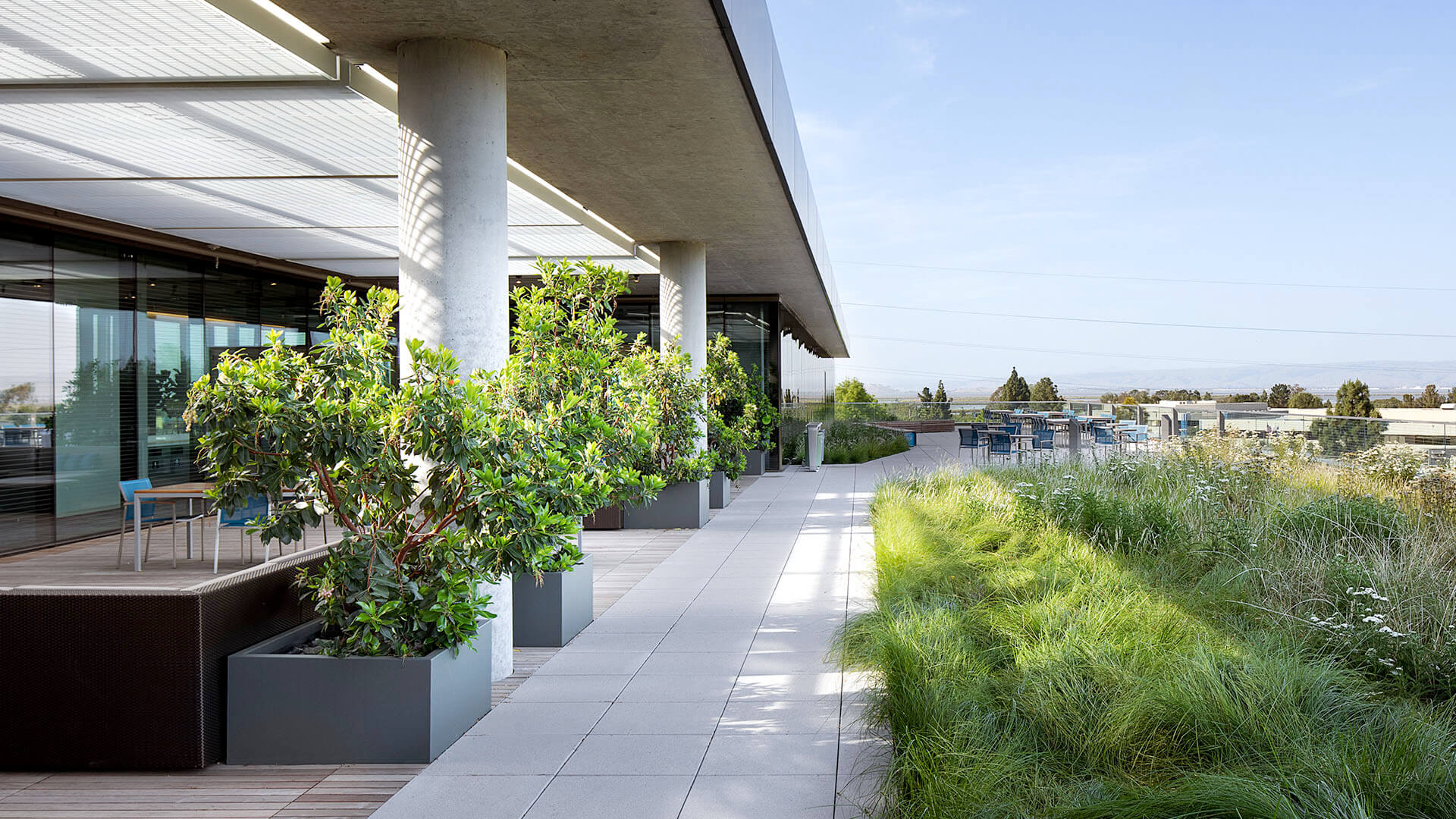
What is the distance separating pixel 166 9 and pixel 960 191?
81.4m

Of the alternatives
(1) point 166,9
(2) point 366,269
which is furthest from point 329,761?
(2) point 366,269

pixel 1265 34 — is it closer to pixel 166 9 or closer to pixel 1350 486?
pixel 1350 486

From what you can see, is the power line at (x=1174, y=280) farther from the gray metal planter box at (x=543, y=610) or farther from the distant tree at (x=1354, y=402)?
the gray metal planter box at (x=543, y=610)

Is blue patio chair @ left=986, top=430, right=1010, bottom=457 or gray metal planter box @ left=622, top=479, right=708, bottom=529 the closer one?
gray metal planter box @ left=622, top=479, right=708, bottom=529

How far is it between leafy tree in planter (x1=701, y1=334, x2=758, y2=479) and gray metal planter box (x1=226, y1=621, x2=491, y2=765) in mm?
6952

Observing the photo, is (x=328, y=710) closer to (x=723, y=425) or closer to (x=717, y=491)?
(x=723, y=425)

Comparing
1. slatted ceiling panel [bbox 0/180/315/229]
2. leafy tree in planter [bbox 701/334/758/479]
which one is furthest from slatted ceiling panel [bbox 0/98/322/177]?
leafy tree in planter [bbox 701/334/758/479]

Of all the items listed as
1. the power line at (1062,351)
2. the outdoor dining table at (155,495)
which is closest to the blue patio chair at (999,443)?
the outdoor dining table at (155,495)

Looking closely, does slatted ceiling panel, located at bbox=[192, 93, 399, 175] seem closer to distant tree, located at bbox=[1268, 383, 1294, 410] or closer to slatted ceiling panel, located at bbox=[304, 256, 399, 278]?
slatted ceiling panel, located at bbox=[304, 256, 399, 278]

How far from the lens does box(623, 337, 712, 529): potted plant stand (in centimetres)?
1018

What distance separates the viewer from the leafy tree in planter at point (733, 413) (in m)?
11.7

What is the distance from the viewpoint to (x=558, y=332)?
6.54m

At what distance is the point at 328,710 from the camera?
3.66 m

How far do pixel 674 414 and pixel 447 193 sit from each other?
6318 mm
